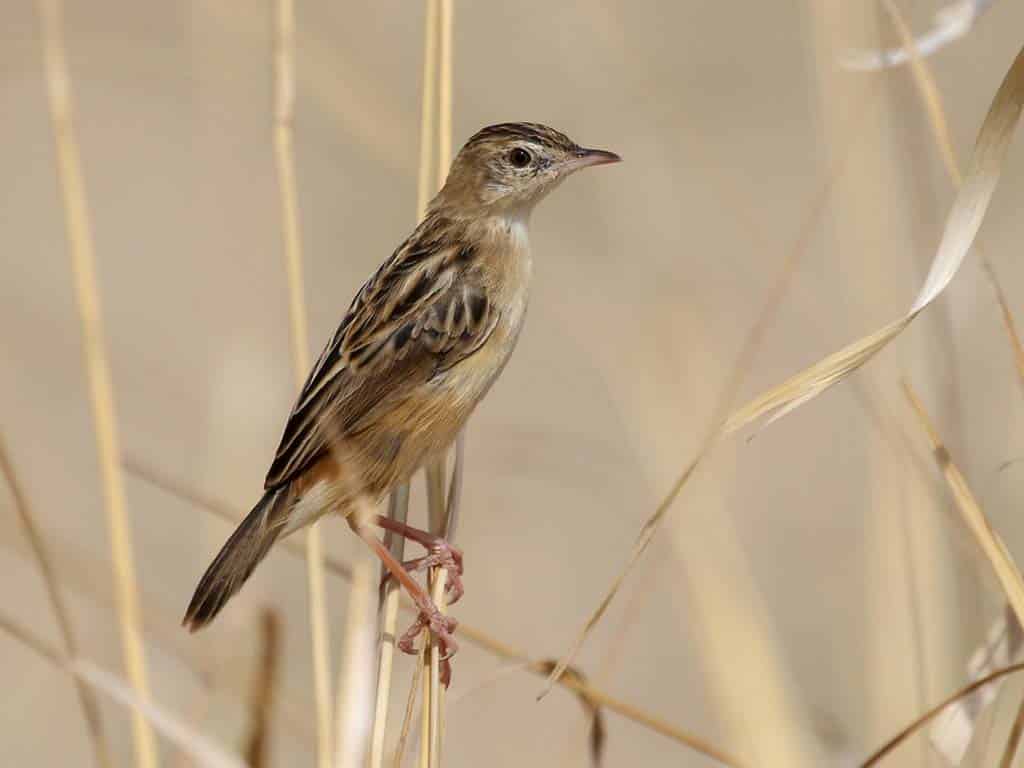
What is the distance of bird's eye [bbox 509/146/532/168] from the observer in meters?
4.25

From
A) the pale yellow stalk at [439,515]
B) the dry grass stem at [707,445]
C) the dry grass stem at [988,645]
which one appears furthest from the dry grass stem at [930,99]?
the pale yellow stalk at [439,515]

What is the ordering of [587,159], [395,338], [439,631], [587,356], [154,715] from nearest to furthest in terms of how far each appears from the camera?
[154,715], [439,631], [395,338], [587,159], [587,356]

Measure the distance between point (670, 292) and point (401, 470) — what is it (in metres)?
1.27

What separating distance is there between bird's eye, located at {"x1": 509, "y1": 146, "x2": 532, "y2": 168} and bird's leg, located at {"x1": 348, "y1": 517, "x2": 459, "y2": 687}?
123 cm

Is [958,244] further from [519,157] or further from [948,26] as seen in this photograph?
[519,157]

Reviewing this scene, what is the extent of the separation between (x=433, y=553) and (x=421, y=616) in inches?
5.8

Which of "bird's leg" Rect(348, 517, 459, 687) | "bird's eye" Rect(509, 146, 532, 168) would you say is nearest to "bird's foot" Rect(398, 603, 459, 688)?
"bird's leg" Rect(348, 517, 459, 687)

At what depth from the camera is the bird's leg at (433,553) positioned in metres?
3.30

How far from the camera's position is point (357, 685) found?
8.48 ft

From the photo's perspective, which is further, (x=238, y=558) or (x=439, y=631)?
(x=238, y=558)

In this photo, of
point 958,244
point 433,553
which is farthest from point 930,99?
point 433,553

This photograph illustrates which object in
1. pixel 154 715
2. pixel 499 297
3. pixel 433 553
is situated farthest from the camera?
pixel 499 297

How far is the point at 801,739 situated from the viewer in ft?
10.7

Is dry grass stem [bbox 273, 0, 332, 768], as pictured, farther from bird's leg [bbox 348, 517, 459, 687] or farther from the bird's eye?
the bird's eye
